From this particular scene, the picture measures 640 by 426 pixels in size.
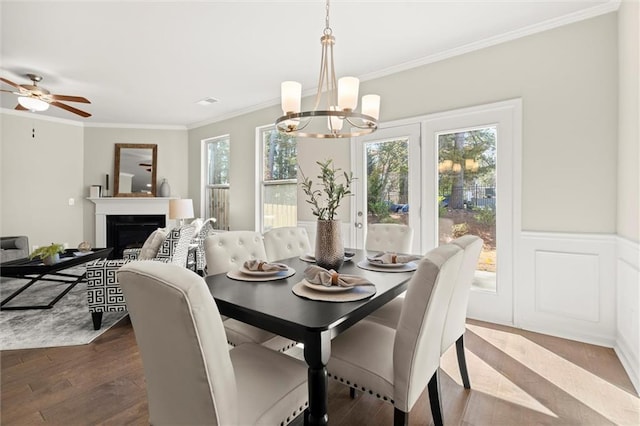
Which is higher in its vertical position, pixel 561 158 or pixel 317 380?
pixel 561 158

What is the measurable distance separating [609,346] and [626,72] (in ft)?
6.74

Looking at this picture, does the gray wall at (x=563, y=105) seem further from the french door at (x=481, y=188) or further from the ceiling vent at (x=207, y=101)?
the ceiling vent at (x=207, y=101)

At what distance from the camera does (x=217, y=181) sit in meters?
6.13

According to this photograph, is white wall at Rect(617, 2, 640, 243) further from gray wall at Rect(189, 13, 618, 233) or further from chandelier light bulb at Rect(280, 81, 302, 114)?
chandelier light bulb at Rect(280, 81, 302, 114)

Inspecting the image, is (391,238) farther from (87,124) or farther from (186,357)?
(87,124)

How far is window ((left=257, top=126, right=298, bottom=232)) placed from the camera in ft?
16.0

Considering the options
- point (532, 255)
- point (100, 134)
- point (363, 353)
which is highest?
point (100, 134)

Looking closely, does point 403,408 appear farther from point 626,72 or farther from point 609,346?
point 626,72

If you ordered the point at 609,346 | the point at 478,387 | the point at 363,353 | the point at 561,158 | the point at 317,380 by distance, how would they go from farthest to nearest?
the point at 561,158, the point at 609,346, the point at 478,387, the point at 363,353, the point at 317,380

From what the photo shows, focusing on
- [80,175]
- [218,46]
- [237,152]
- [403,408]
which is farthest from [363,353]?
[80,175]

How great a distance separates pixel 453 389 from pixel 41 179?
23.0ft

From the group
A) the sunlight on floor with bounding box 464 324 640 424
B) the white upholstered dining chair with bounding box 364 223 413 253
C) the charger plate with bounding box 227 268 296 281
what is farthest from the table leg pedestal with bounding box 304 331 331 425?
the white upholstered dining chair with bounding box 364 223 413 253

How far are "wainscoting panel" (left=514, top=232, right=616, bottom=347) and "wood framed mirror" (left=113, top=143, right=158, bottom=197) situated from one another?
628 centimetres

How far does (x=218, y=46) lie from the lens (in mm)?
3188
